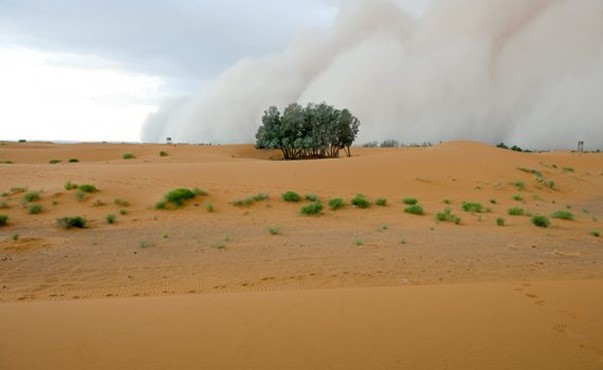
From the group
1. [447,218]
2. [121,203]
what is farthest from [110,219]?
[447,218]

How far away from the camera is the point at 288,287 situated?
7.36 m

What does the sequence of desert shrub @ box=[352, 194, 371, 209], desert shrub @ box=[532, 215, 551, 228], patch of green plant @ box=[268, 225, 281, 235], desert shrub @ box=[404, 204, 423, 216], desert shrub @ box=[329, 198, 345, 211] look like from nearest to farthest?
patch of green plant @ box=[268, 225, 281, 235], desert shrub @ box=[532, 215, 551, 228], desert shrub @ box=[404, 204, 423, 216], desert shrub @ box=[329, 198, 345, 211], desert shrub @ box=[352, 194, 371, 209]

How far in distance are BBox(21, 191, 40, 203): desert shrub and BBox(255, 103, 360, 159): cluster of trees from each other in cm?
3515

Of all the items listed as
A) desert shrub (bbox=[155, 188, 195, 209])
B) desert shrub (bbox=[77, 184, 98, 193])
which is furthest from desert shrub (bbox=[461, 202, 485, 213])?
desert shrub (bbox=[77, 184, 98, 193])

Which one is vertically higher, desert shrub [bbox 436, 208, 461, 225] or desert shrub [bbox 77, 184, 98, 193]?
desert shrub [bbox 77, 184, 98, 193]

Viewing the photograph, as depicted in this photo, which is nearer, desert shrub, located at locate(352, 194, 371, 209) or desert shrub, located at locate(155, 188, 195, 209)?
desert shrub, located at locate(155, 188, 195, 209)

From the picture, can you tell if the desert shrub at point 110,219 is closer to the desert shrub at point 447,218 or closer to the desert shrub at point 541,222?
the desert shrub at point 447,218

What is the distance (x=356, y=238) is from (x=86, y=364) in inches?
330

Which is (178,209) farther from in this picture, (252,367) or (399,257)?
(252,367)

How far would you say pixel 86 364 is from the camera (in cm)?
437

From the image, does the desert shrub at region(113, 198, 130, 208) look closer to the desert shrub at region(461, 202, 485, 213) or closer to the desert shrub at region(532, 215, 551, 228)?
the desert shrub at region(461, 202, 485, 213)

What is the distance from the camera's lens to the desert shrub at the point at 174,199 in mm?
16344

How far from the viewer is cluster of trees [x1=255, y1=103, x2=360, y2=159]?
166ft

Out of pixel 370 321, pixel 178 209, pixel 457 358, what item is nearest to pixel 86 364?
pixel 370 321
